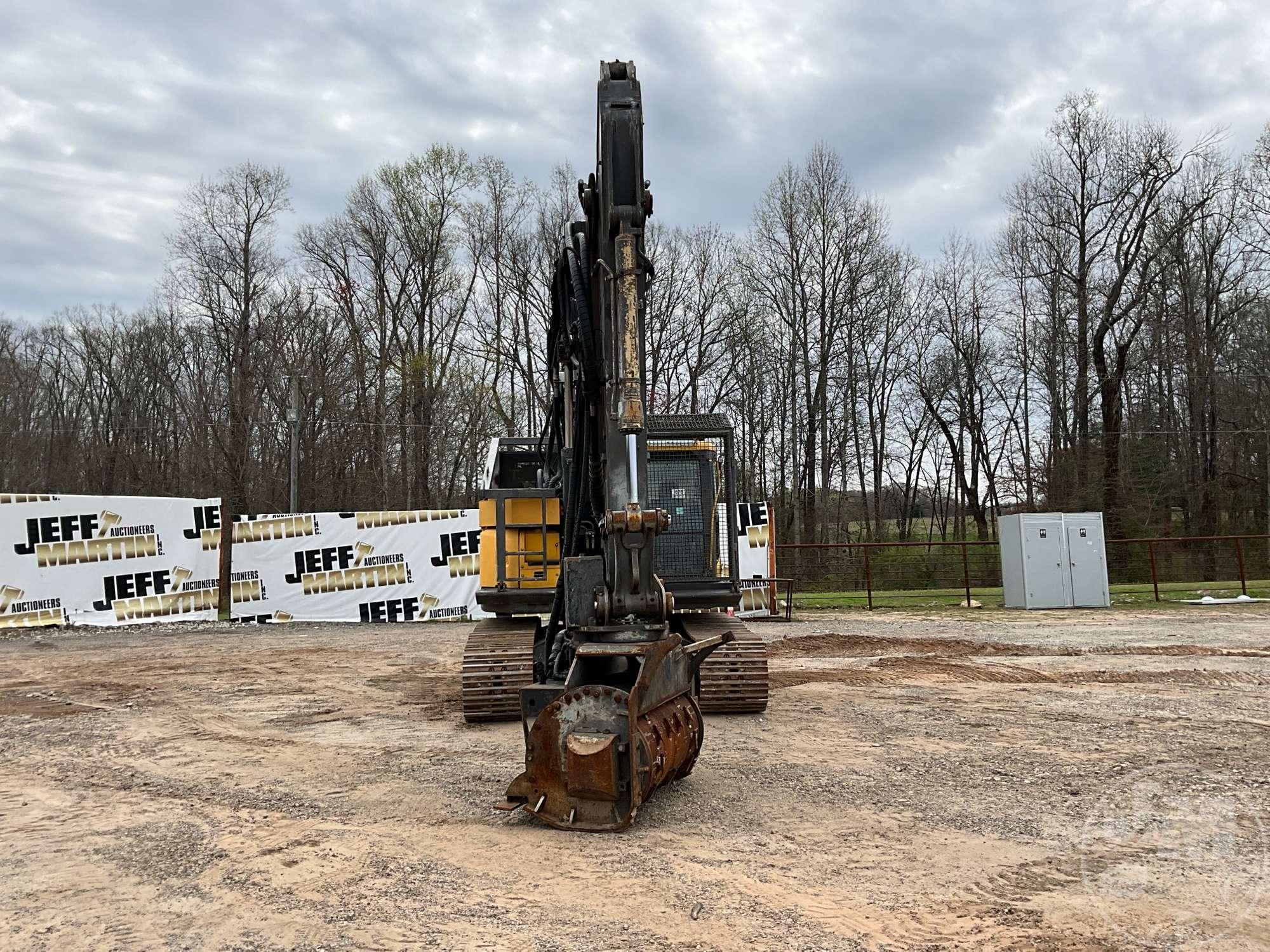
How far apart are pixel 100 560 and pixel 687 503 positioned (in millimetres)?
14936

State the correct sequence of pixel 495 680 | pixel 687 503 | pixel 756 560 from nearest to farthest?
pixel 495 680 < pixel 687 503 < pixel 756 560

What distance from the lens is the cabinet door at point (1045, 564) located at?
21.9 metres

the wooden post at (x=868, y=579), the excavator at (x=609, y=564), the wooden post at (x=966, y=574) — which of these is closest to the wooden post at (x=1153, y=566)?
the wooden post at (x=966, y=574)

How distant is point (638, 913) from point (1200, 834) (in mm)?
3235

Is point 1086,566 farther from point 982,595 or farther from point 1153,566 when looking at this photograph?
point 982,595

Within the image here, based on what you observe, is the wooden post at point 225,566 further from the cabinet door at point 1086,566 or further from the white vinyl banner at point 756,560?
the cabinet door at point 1086,566

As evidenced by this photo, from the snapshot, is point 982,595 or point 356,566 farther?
point 982,595

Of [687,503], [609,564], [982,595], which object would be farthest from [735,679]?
[982,595]

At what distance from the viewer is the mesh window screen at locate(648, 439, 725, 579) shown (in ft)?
31.2

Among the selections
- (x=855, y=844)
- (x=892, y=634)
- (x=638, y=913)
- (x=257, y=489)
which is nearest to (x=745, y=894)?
(x=638, y=913)

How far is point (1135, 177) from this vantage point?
3394 centimetres

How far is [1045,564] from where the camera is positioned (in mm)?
21969

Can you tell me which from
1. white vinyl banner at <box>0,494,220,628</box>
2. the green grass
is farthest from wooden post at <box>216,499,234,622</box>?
the green grass

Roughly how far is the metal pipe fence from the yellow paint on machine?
1556 cm
